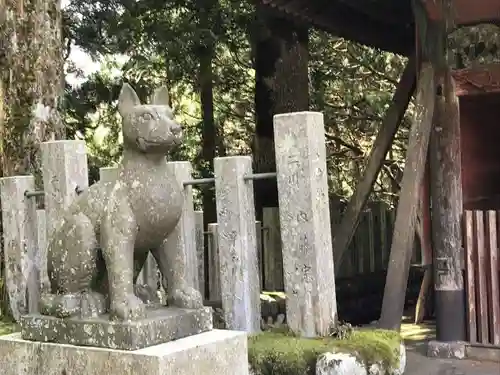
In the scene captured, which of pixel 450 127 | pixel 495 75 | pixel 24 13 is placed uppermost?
pixel 24 13

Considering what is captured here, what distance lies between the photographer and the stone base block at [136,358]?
3299 mm

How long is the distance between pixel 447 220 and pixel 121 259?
4176 millimetres

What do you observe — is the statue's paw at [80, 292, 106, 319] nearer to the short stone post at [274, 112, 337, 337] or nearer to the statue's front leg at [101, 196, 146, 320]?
the statue's front leg at [101, 196, 146, 320]

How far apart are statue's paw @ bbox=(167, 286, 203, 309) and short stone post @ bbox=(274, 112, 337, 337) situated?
0.63m

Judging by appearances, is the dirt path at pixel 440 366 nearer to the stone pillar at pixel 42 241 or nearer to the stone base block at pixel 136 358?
the stone base block at pixel 136 358

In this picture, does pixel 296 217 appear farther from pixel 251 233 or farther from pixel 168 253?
pixel 168 253

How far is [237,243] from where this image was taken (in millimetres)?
4312

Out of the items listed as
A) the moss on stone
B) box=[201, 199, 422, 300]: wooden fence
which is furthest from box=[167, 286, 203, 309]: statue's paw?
box=[201, 199, 422, 300]: wooden fence

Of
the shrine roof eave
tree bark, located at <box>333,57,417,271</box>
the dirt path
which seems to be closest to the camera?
the dirt path

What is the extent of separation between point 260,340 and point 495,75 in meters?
3.96

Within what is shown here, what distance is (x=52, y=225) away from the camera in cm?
474

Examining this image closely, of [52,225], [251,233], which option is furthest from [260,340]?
[52,225]

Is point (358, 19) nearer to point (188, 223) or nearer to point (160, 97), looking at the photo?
point (188, 223)

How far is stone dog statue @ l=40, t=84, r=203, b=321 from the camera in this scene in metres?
3.44
